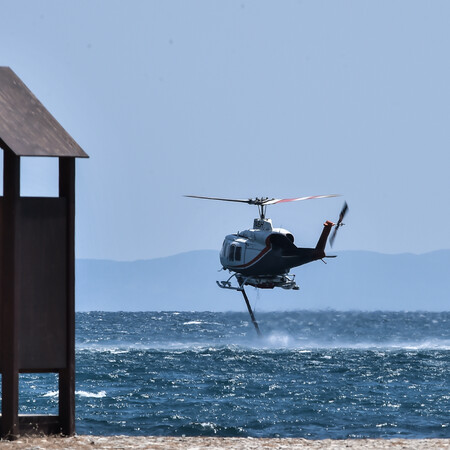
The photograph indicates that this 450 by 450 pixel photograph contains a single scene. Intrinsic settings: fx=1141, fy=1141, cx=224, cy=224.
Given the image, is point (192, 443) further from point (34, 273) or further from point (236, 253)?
point (236, 253)

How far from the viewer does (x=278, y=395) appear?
3647 cm

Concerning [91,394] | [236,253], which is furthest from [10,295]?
[236,253]

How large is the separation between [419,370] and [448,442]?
32537mm

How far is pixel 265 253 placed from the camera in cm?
6316

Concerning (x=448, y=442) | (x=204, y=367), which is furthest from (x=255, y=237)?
(x=448, y=442)

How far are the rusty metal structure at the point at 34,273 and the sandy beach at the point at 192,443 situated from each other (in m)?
0.44

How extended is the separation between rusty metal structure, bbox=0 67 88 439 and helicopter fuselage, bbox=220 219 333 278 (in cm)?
4695

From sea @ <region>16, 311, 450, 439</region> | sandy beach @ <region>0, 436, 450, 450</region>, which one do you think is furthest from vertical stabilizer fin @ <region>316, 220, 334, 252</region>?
sandy beach @ <region>0, 436, 450, 450</region>

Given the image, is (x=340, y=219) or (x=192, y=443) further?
(x=340, y=219)

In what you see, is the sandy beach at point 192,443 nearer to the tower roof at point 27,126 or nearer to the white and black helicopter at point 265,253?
the tower roof at point 27,126

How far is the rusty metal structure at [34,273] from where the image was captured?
15.7 m

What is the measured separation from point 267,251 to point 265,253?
17 cm

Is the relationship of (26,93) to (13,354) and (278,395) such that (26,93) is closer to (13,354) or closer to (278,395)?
(13,354)

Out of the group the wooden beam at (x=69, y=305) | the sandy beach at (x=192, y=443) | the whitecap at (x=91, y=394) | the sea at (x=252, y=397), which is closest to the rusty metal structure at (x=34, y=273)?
the wooden beam at (x=69, y=305)
